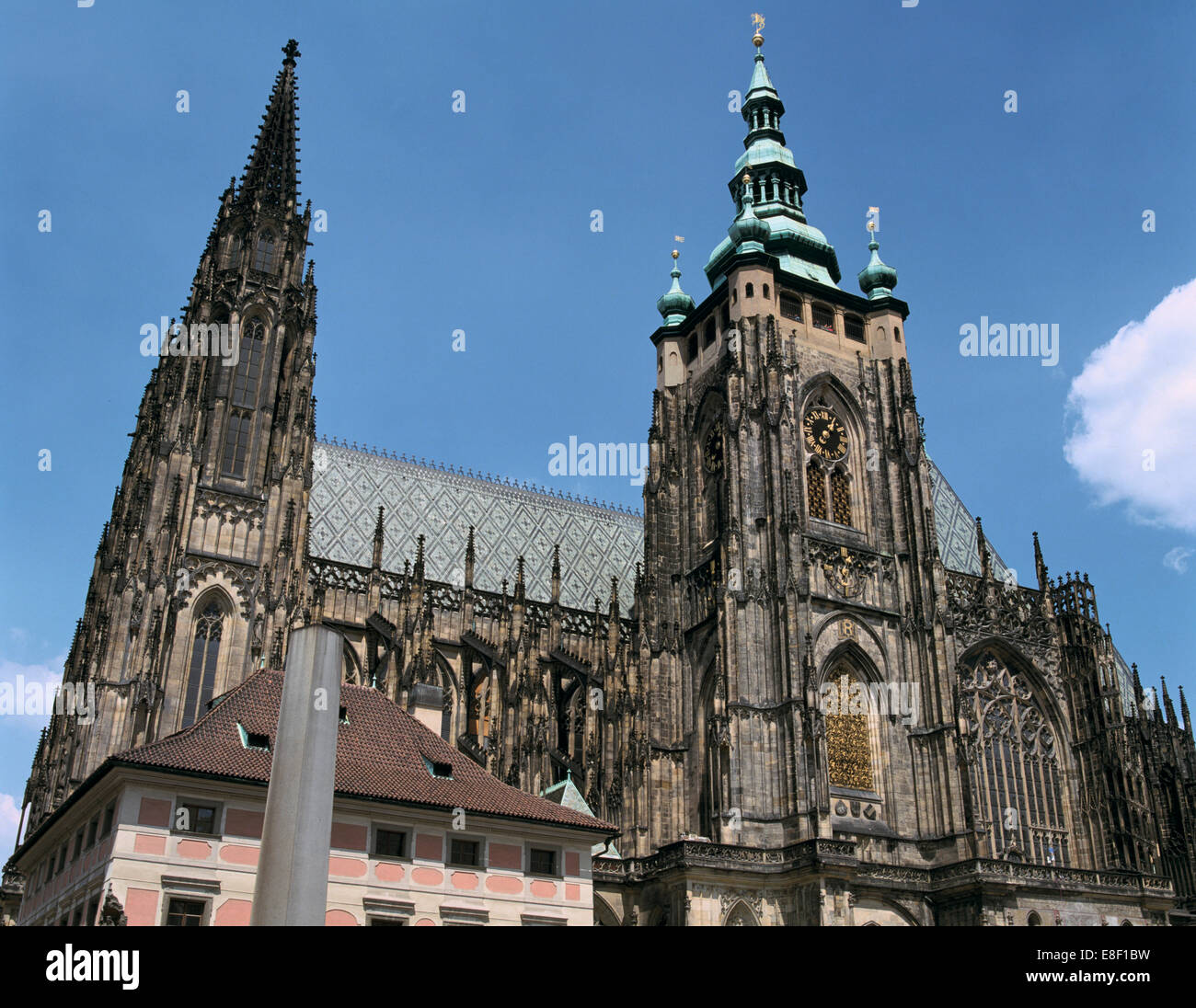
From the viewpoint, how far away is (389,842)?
77.8 ft

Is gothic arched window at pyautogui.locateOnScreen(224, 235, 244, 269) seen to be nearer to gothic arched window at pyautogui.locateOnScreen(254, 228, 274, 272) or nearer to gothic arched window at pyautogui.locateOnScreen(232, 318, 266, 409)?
gothic arched window at pyautogui.locateOnScreen(254, 228, 274, 272)

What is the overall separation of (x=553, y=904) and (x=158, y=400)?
25074 millimetres

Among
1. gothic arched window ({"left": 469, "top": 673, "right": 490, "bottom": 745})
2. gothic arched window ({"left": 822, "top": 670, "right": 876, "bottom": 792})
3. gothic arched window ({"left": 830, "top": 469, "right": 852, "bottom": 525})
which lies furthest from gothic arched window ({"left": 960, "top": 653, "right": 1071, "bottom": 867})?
gothic arched window ({"left": 469, "top": 673, "right": 490, "bottom": 745})

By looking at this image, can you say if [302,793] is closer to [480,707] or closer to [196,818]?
[196,818]

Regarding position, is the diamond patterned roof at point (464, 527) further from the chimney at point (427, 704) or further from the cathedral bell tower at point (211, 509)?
the chimney at point (427, 704)

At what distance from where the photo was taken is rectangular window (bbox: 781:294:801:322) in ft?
145

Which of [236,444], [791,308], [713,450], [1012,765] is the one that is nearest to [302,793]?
[236,444]

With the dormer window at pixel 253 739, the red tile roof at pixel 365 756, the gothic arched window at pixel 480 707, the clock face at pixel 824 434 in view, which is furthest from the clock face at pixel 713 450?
the dormer window at pixel 253 739

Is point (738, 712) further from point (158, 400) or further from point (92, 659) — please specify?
point (158, 400)

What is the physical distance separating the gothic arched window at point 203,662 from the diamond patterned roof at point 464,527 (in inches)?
319

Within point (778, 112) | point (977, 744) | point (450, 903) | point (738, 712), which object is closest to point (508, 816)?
point (450, 903)
